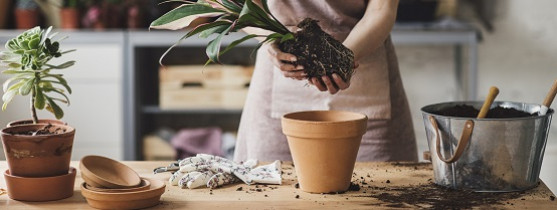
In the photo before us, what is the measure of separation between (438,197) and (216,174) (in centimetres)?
45

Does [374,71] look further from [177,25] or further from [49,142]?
[49,142]

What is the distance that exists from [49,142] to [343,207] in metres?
0.56

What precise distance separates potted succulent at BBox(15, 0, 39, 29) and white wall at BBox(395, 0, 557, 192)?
6.70ft

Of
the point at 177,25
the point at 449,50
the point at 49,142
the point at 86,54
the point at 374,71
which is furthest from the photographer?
the point at 449,50

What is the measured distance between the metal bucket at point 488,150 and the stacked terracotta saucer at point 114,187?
22.3 inches

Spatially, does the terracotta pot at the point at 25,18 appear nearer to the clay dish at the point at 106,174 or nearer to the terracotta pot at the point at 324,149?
the clay dish at the point at 106,174

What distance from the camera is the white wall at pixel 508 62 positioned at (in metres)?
4.19

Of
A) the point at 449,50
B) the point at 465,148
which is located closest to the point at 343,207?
the point at 465,148

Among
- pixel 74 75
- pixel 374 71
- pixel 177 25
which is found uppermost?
pixel 177 25

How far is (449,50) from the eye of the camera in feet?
14.1

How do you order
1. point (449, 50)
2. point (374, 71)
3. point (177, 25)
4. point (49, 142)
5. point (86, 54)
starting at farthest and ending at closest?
point (449, 50) → point (86, 54) → point (374, 71) → point (177, 25) → point (49, 142)

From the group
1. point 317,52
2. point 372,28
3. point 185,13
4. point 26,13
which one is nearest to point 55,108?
point 185,13

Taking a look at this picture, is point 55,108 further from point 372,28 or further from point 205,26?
point 372,28

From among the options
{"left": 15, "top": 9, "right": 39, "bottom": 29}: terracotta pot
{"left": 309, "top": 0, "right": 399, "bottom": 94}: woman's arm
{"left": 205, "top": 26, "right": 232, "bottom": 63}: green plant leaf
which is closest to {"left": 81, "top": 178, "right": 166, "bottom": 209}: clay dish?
{"left": 205, "top": 26, "right": 232, "bottom": 63}: green plant leaf
